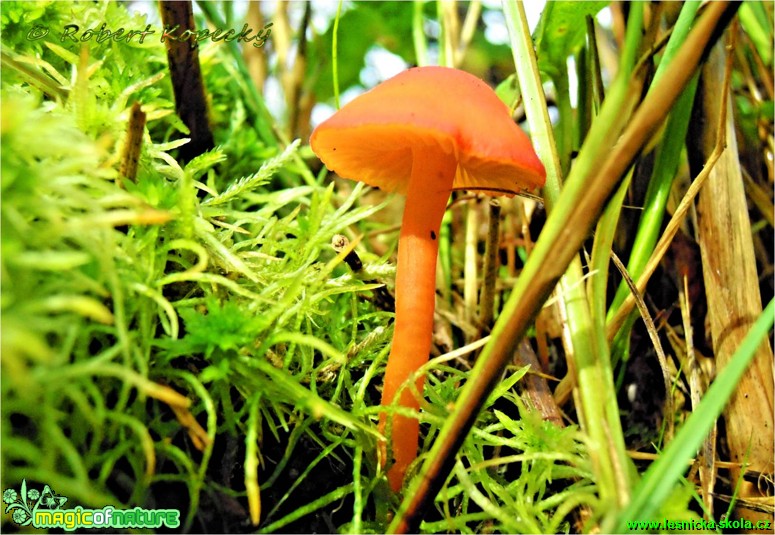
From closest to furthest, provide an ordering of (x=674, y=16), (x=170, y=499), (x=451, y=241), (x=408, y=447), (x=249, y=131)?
(x=170, y=499)
(x=408, y=447)
(x=674, y=16)
(x=249, y=131)
(x=451, y=241)

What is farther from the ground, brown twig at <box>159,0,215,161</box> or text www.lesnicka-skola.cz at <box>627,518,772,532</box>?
brown twig at <box>159,0,215,161</box>

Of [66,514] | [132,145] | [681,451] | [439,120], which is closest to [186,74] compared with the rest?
[132,145]

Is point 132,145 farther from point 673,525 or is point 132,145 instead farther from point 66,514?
point 673,525

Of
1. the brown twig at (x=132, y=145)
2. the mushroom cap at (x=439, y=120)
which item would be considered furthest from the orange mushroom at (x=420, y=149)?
the brown twig at (x=132, y=145)

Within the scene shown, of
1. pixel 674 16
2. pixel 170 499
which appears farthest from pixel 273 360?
pixel 674 16

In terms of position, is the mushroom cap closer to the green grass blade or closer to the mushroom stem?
the mushroom stem

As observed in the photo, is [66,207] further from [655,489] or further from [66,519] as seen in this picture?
[655,489]

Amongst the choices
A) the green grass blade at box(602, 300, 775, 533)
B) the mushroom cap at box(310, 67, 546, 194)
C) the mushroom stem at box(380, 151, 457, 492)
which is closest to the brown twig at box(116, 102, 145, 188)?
the mushroom cap at box(310, 67, 546, 194)
